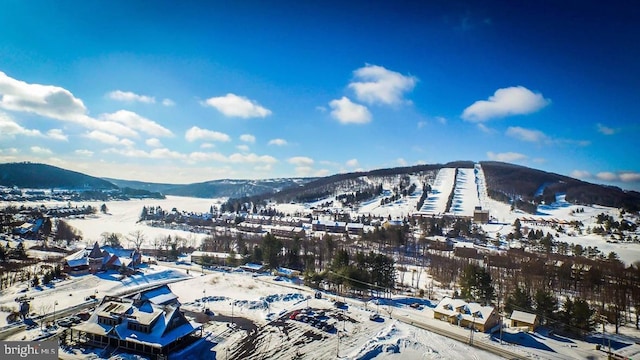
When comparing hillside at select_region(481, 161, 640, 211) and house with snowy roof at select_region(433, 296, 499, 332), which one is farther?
hillside at select_region(481, 161, 640, 211)

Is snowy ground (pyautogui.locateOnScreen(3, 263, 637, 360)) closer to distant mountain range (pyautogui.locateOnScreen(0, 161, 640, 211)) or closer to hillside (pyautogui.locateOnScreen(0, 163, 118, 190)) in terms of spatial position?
distant mountain range (pyautogui.locateOnScreen(0, 161, 640, 211))

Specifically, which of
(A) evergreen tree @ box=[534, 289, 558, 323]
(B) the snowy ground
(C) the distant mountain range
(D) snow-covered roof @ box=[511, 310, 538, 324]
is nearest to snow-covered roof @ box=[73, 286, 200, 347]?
(B) the snowy ground

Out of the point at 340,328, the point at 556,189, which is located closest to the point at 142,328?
the point at 340,328

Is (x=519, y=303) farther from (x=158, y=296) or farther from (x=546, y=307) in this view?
(x=158, y=296)

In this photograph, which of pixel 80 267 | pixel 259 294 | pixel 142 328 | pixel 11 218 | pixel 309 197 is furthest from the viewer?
pixel 309 197

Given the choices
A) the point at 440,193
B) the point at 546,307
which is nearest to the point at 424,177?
the point at 440,193

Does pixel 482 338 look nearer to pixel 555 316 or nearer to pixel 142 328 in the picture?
pixel 555 316
